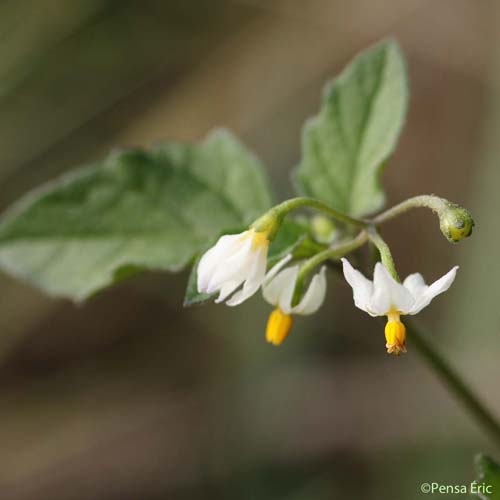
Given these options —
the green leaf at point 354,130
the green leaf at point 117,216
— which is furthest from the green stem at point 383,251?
the green leaf at point 117,216

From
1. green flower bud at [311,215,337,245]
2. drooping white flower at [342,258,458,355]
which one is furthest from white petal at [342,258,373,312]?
green flower bud at [311,215,337,245]

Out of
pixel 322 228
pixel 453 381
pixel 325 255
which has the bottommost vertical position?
pixel 453 381

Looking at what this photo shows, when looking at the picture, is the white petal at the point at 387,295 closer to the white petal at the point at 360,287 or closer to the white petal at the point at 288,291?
the white petal at the point at 360,287

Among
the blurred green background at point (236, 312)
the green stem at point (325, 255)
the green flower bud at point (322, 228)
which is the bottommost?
the green stem at point (325, 255)

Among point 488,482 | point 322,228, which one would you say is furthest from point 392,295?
point 322,228

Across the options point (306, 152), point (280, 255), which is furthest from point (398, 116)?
point (280, 255)

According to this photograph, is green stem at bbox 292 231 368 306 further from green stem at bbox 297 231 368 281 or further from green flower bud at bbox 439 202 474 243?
green flower bud at bbox 439 202 474 243

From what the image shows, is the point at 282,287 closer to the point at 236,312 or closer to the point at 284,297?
the point at 284,297
